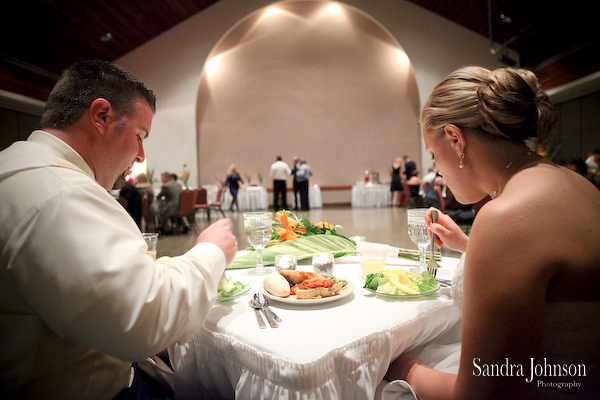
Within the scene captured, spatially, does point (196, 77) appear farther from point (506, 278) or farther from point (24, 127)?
point (506, 278)

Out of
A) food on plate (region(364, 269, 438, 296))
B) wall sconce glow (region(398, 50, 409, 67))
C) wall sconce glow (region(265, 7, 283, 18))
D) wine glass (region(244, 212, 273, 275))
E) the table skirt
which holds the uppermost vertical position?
wall sconce glow (region(265, 7, 283, 18))

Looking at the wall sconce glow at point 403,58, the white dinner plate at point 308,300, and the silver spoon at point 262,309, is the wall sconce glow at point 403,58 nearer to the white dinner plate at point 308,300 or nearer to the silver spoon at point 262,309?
the white dinner plate at point 308,300

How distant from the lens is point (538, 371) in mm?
676

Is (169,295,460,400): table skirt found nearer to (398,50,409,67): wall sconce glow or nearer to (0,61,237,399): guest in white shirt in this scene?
(0,61,237,399): guest in white shirt

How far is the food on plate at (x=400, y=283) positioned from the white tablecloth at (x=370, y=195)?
971cm

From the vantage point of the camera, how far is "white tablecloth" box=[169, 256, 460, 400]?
65cm

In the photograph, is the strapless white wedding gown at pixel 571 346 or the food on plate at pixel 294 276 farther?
the food on plate at pixel 294 276

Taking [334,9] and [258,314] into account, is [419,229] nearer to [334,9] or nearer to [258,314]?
[258,314]

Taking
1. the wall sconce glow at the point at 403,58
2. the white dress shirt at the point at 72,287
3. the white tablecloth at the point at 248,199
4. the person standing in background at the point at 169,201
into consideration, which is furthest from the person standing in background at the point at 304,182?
the white dress shirt at the point at 72,287

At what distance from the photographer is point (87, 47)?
8.80 m

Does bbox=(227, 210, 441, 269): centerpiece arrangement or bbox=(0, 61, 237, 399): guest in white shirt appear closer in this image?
bbox=(0, 61, 237, 399): guest in white shirt

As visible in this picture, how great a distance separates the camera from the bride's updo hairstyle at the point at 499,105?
2.62 feet

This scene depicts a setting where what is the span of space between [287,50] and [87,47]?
19.4 ft

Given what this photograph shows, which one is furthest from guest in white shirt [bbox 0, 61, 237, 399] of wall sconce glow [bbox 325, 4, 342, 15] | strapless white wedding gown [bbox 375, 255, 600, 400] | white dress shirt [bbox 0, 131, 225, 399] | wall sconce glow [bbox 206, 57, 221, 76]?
wall sconce glow [bbox 325, 4, 342, 15]
